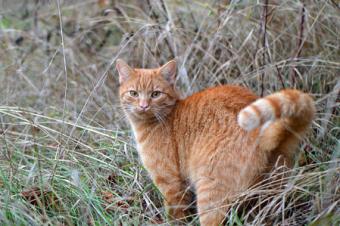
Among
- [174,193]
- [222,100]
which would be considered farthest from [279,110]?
[174,193]

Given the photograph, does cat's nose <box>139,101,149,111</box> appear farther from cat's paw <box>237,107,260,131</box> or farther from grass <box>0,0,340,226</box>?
cat's paw <box>237,107,260,131</box>

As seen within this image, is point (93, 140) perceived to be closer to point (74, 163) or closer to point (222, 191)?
point (74, 163)

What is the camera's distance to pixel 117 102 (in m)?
5.38

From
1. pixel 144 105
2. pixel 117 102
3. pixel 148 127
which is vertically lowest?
pixel 117 102

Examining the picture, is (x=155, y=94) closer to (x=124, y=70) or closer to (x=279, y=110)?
(x=124, y=70)

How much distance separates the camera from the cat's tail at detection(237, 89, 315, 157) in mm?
2896

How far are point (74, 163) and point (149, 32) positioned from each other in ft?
5.97

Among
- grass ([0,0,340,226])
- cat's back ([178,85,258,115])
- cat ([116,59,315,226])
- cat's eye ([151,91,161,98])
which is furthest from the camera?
cat's eye ([151,91,161,98])

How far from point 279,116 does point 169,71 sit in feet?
4.50

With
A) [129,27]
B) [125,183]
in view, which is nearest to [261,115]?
[125,183]

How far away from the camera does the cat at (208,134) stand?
10.2ft

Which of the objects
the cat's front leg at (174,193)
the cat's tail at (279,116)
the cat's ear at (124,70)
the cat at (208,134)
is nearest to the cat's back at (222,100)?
the cat at (208,134)

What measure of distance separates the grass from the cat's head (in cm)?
21

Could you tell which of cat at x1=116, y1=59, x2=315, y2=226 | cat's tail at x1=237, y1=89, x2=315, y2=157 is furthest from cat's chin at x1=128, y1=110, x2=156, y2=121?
cat's tail at x1=237, y1=89, x2=315, y2=157
